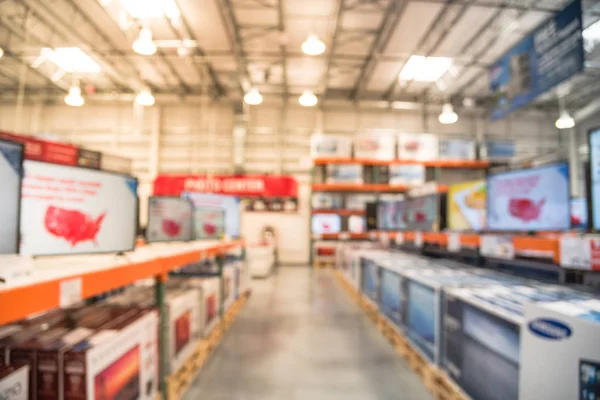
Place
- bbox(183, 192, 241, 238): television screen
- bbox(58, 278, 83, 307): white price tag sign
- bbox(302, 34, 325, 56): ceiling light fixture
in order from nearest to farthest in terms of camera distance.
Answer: bbox(58, 278, 83, 307): white price tag sign, bbox(183, 192, 241, 238): television screen, bbox(302, 34, 325, 56): ceiling light fixture

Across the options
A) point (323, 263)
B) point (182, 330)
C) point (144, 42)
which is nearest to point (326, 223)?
point (323, 263)

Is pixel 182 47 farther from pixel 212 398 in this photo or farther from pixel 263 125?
pixel 212 398

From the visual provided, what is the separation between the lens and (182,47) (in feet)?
25.6

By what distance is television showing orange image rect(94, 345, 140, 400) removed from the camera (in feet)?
4.48

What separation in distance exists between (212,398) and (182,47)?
7.90m

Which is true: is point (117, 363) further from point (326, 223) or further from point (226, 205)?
point (326, 223)

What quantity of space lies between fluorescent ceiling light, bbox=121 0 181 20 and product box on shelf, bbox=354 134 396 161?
5.83m

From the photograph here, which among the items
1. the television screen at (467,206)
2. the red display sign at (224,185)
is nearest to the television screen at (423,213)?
the television screen at (467,206)

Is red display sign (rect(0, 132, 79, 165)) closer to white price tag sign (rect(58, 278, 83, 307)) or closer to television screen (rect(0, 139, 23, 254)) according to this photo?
television screen (rect(0, 139, 23, 254))

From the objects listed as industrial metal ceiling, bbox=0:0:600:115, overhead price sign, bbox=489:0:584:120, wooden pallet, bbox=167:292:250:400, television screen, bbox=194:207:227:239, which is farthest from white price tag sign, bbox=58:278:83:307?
industrial metal ceiling, bbox=0:0:600:115

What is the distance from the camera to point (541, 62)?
4242 millimetres

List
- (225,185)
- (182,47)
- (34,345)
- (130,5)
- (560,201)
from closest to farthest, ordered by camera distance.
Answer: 1. (34,345)
2. (560,201)
3. (130,5)
4. (182,47)
5. (225,185)

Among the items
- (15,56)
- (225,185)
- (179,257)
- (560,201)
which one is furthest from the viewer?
(225,185)

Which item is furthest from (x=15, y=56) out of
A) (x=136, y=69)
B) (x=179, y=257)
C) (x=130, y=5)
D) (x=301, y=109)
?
(x=179, y=257)
